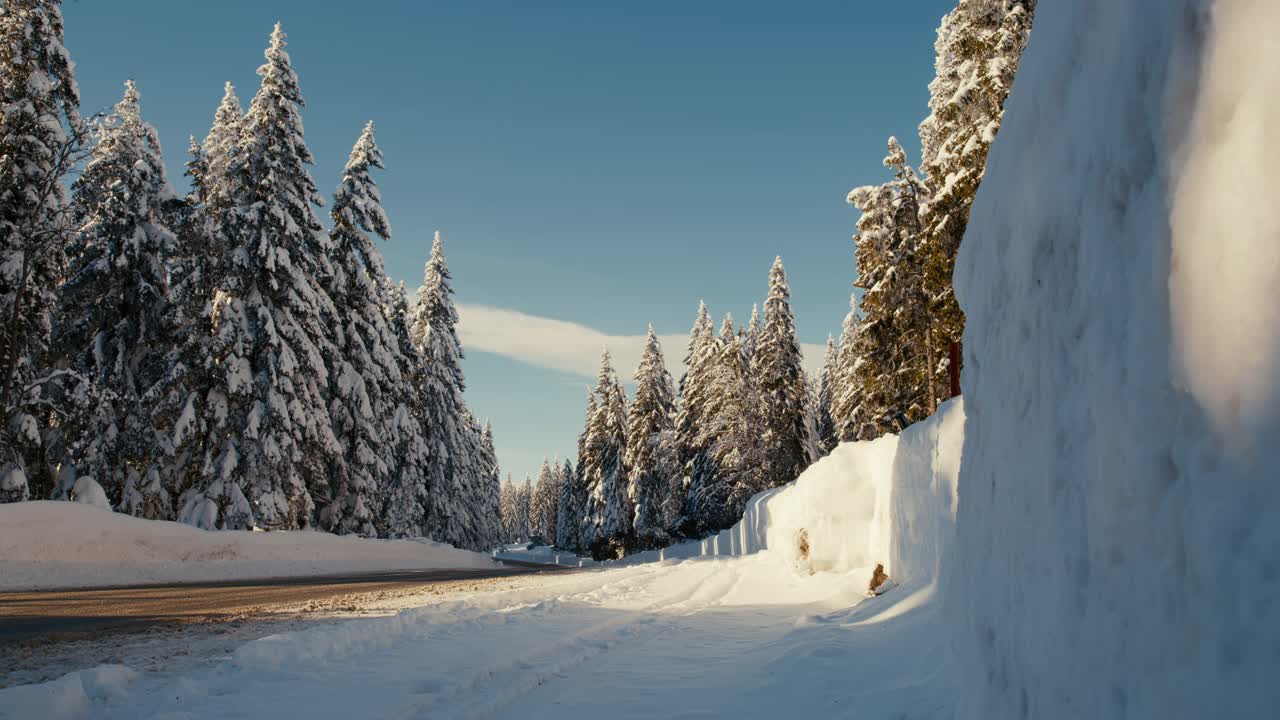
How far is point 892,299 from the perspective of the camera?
87.9 ft

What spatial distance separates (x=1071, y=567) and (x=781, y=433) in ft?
127

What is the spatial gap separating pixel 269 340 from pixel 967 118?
20426 millimetres

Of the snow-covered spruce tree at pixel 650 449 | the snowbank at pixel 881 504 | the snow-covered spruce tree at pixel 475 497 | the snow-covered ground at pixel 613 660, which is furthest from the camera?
the snow-covered spruce tree at pixel 650 449

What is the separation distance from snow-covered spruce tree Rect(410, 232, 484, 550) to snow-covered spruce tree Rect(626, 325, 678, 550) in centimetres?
1191

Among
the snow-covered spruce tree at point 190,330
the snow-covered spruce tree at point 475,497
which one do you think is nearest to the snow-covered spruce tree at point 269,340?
the snow-covered spruce tree at point 190,330

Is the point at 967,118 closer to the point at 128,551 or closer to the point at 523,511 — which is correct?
the point at 128,551

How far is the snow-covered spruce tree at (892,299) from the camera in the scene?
26516mm

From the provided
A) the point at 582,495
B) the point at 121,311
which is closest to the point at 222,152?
the point at 121,311

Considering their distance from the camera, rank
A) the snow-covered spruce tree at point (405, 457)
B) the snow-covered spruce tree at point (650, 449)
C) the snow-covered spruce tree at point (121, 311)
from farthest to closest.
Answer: the snow-covered spruce tree at point (650, 449)
the snow-covered spruce tree at point (405, 457)
the snow-covered spruce tree at point (121, 311)

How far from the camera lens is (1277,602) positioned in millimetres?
1368

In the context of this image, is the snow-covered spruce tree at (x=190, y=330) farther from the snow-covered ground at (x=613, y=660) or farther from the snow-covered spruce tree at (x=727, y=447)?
the snow-covered spruce tree at (x=727, y=447)

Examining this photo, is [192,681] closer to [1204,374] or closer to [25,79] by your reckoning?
[1204,374]

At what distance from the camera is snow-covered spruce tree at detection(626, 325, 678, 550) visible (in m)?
49.0

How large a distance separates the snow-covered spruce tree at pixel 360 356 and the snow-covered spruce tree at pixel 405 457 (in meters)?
0.48
